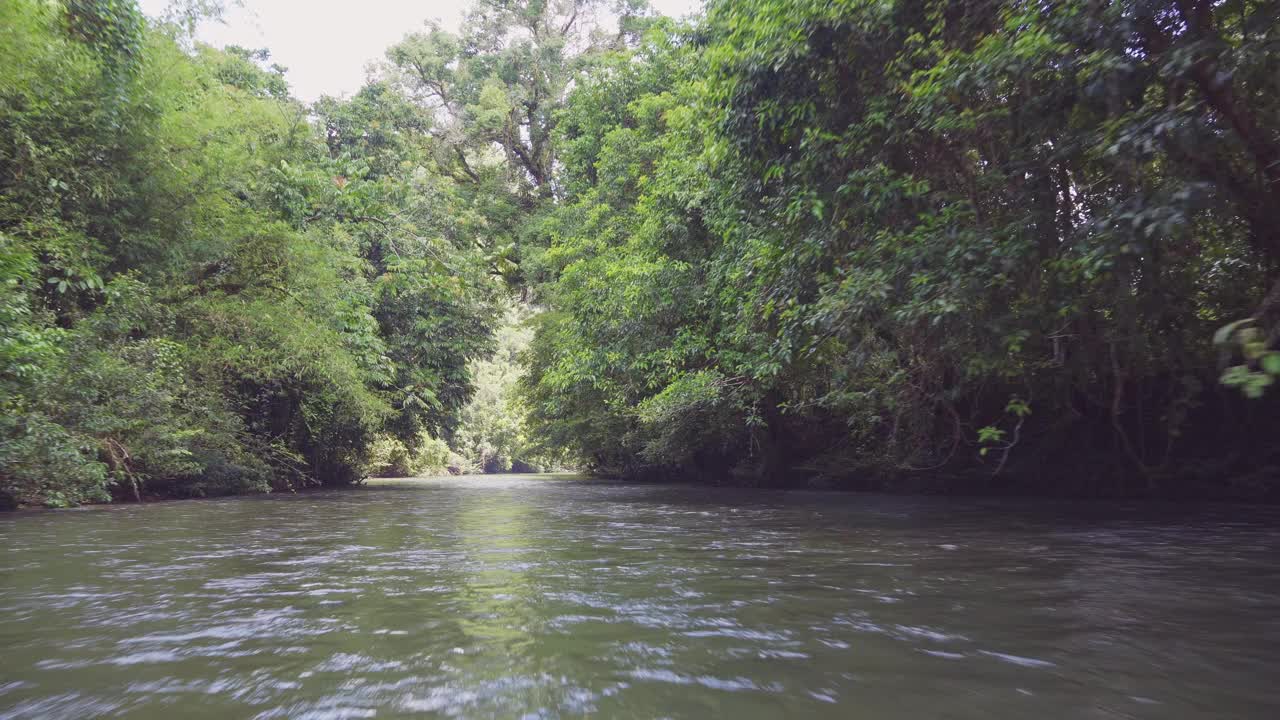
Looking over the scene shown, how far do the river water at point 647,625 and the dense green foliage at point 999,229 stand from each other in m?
1.51

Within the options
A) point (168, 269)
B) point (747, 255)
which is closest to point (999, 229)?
point (747, 255)

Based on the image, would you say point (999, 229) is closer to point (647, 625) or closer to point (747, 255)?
point (747, 255)

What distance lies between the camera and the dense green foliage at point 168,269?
10875 millimetres

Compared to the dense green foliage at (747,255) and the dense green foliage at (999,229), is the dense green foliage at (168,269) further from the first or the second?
the dense green foliage at (999,229)

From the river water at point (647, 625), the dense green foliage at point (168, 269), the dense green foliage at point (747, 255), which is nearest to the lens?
the river water at point (647, 625)

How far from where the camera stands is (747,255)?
460 inches

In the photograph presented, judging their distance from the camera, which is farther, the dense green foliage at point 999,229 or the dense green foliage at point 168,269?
the dense green foliage at point 168,269

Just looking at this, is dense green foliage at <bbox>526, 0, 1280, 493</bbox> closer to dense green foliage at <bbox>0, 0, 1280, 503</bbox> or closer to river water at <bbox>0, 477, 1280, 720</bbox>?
dense green foliage at <bbox>0, 0, 1280, 503</bbox>

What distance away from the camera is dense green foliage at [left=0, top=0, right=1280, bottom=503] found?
671 cm

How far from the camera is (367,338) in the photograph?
1831cm

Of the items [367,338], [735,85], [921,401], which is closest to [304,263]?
[367,338]

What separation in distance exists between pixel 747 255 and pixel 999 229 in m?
4.60

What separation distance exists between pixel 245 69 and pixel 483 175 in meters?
8.64

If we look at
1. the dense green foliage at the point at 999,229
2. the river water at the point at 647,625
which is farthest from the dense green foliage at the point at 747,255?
the river water at the point at 647,625
